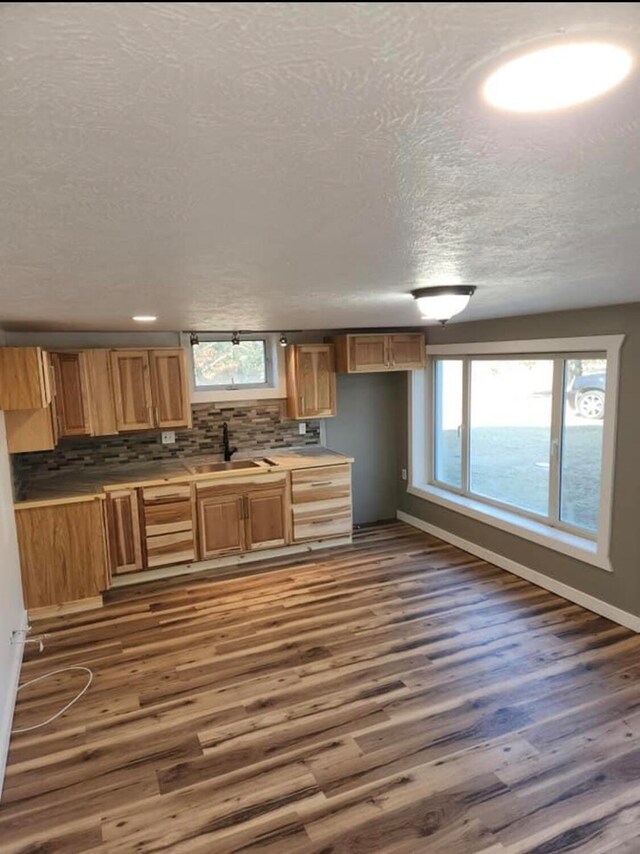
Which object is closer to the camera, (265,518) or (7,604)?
(7,604)

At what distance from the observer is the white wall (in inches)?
104

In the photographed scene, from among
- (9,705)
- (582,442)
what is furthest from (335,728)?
(582,442)

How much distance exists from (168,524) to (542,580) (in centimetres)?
303

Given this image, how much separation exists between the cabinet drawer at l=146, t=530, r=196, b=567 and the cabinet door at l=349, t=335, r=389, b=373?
215 centimetres

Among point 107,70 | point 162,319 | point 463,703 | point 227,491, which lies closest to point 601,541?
point 463,703

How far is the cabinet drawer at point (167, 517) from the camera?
171 inches

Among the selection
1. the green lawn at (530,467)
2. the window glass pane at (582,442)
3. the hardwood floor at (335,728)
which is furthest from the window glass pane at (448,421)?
the hardwood floor at (335,728)

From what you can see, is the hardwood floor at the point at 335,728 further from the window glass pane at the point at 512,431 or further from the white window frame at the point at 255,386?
the white window frame at the point at 255,386

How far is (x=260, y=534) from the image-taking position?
4770 mm

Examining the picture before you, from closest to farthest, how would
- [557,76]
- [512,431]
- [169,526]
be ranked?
[557,76] < [169,526] < [512,431]

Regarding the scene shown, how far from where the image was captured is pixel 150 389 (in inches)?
177

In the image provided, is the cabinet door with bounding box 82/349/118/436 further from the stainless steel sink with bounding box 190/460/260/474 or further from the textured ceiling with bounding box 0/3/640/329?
the textured ceiling with bounding box 0/3/640/329

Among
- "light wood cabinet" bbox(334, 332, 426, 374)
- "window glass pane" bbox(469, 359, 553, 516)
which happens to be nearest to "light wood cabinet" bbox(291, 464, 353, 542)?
"light wood cabinet" bbox(334, 332, 426, 374)

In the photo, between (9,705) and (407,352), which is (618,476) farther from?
(9,705)
